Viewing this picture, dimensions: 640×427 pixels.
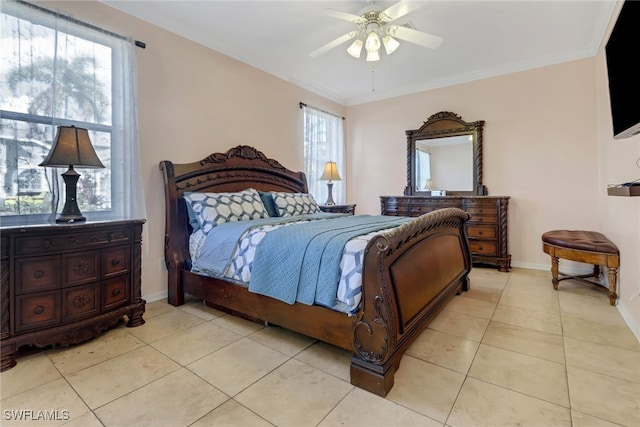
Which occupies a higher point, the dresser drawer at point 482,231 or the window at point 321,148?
the window at point 321,148

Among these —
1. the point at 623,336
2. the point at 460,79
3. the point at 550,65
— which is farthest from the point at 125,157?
the point at 550,65

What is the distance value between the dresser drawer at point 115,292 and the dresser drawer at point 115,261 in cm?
6

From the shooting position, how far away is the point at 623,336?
2080mm

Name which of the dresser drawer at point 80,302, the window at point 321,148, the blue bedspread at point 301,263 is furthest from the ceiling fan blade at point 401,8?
the dresser drawer at point 80,302

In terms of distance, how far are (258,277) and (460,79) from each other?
4078mm

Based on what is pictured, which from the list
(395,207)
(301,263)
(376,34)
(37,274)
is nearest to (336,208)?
(395,207)

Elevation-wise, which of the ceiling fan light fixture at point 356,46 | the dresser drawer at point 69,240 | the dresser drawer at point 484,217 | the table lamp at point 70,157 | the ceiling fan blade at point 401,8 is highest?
the ceiling fan light fixture at point 356,46

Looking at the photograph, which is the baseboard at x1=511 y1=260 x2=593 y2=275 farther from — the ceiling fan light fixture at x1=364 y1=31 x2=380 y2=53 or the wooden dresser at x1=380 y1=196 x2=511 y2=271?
the ceiling fan light fixture at x1=364 y1=31 x2=380 y2=53

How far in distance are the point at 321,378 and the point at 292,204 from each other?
6.73 feet

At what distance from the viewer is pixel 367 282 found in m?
1.52

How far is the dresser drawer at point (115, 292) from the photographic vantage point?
214cm

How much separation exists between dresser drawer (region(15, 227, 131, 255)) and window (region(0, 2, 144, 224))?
1.52ft

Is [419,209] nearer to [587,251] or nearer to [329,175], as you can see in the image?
[329,175]

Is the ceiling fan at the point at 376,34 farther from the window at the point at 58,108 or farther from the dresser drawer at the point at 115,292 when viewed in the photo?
the dresser drawer at the point at 115,292
